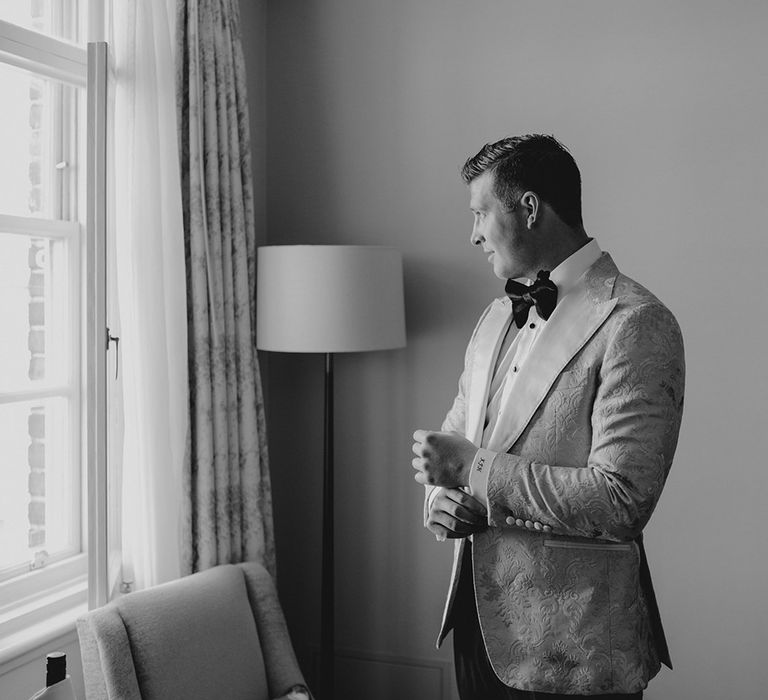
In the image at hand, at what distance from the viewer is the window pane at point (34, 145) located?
247cm

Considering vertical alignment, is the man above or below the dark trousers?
above

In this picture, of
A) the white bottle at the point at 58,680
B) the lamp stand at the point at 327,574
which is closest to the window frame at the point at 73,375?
the white bottle at the point at 58,680

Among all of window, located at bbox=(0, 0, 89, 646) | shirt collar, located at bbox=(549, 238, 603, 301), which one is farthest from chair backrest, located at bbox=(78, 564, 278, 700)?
shirt collar, located at bbox=(549, 238, 603, 301)

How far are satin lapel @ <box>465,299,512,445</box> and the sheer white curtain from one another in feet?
3.32

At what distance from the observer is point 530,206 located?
1.74 meters

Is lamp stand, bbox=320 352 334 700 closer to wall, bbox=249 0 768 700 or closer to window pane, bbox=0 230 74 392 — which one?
wall, bbox=249 0 768 700

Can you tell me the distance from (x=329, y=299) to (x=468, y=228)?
635 millimetres

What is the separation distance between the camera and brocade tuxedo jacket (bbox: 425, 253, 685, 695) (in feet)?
5.10

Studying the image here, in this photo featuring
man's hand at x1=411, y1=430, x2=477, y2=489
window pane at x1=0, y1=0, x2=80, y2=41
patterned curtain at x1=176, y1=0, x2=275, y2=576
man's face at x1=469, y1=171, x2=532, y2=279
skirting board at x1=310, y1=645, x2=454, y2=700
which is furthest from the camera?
skirting board at x1=310, y1=645, x2=454, y2=700

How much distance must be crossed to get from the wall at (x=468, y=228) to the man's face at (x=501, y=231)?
1.22 m

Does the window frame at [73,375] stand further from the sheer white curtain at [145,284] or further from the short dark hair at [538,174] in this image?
the short dark hair at [538,174]

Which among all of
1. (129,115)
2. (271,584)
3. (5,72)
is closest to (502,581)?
(271,584)

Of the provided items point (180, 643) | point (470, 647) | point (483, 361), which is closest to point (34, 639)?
point (180, 643)

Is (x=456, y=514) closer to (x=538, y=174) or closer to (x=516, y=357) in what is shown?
(x=516, y=357)
